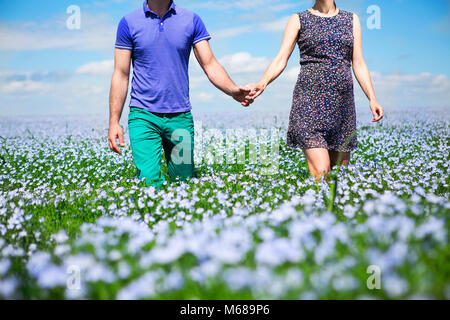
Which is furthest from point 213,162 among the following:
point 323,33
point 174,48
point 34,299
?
point 34,299

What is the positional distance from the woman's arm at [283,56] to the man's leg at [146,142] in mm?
1396

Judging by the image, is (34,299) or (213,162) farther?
(213,162)

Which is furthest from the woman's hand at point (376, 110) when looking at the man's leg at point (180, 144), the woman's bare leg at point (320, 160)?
the man's leg at point (180, 144)

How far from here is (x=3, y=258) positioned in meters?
2.29

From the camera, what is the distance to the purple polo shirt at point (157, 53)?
14.3 ft

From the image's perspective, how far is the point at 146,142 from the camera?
4.50 meters

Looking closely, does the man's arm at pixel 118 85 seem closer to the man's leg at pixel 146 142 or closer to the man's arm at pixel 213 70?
the man's leg at pixel 146 142

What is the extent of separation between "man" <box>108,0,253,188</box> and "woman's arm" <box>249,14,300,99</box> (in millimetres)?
284

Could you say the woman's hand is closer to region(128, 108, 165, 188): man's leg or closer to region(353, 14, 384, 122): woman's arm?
region(353, 14, 384, 122): woman's arm

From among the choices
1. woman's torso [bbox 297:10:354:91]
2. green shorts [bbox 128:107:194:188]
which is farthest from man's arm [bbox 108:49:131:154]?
woman's torso [bbox 297:10:354:91]

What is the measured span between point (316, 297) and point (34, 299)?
1294mm

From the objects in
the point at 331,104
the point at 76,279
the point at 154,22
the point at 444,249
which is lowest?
the point at 76,279

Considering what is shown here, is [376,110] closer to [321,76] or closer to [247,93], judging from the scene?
[321,76]
